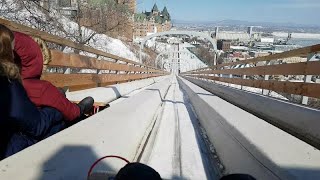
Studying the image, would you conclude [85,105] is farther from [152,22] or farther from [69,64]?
[152,22]

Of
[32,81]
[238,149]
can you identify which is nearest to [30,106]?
[32,81]

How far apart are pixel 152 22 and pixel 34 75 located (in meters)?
131

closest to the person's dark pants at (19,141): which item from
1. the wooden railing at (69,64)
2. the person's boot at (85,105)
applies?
the person's boot at (85,105)

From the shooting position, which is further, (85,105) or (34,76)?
(85,105)

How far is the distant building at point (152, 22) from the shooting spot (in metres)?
116

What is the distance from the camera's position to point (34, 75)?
292cm

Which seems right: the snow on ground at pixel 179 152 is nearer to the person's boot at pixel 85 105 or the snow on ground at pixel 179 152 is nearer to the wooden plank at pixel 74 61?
the person's boot at pixel 85 105

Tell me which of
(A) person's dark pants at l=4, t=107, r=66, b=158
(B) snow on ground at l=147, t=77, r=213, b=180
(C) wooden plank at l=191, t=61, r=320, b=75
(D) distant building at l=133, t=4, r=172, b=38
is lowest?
(B) snow on ground at l=147, t=77, r=213, b=180

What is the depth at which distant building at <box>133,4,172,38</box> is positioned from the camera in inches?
4557

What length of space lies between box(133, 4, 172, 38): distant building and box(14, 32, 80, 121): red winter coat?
103660 mm

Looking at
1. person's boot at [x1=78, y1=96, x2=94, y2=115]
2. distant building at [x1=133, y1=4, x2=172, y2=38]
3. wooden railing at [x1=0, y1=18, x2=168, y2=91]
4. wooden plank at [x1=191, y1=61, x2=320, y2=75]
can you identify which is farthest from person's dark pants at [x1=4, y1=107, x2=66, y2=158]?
distant building at [x1=133, y1=4, x2=172, y2=38]

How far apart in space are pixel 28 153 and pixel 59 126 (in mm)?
1088

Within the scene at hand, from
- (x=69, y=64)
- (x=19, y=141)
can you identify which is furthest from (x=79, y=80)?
(x=19, y=141)

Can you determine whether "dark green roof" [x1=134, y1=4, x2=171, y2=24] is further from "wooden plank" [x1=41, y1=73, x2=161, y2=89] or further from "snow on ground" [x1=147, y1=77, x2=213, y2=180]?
"snow on ground" [x1=147, y1=77, x2=213, y2=180]
